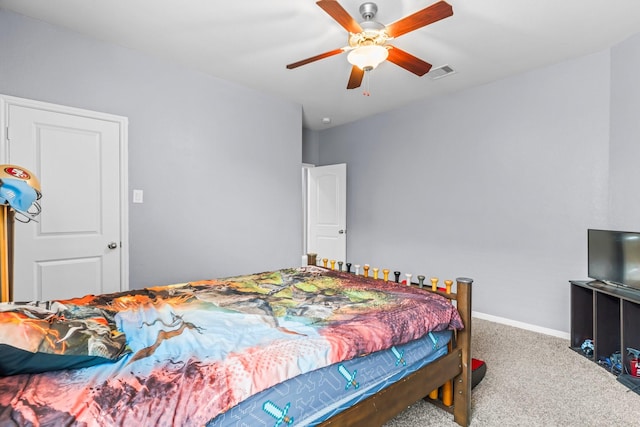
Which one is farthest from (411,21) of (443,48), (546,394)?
(546,394)

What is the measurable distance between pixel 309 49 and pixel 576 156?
2.67m

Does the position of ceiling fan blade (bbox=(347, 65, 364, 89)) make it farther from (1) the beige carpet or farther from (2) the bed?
(1) the beige carpet

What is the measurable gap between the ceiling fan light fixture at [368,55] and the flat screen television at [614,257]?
89.3 inches

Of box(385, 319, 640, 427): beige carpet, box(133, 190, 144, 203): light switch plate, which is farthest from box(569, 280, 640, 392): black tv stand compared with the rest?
box(133, 190, 144, 203): light switch plate

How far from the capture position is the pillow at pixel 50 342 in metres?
0.93

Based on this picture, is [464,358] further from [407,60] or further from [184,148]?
[184,148]

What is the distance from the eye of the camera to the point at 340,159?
211 inches

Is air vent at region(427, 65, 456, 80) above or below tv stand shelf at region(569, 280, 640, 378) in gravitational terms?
above

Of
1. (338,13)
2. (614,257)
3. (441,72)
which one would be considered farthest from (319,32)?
(614,257)

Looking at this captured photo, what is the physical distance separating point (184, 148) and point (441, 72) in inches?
107

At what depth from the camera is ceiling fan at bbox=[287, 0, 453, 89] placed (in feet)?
5.76

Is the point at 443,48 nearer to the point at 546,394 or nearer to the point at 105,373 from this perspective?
the point at 546,394

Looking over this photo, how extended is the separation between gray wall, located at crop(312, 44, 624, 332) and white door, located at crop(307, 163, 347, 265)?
1.75 feet

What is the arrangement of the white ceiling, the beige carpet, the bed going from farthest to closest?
1. the white ceiling
2. the beige carpet
3. the bed
